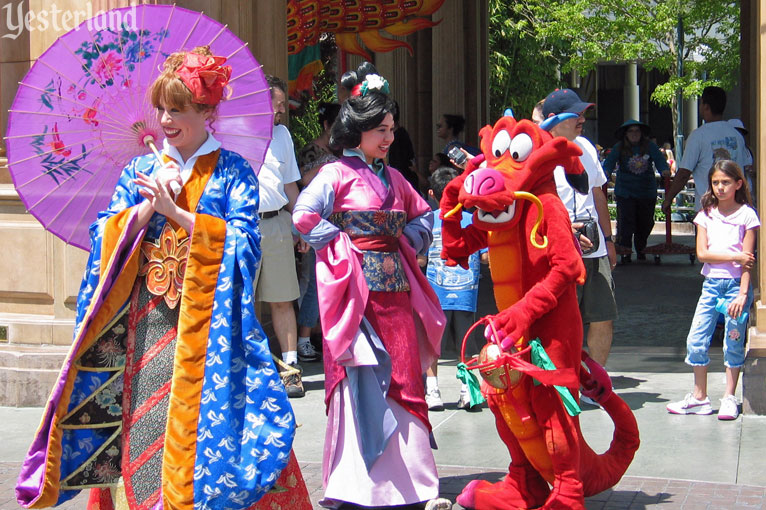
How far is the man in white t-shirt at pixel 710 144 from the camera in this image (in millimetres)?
9312

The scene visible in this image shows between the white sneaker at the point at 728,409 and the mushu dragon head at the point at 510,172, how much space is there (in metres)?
2.27

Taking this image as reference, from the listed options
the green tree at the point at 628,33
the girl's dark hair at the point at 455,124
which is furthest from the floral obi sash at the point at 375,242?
the green tree at the point at 628,33

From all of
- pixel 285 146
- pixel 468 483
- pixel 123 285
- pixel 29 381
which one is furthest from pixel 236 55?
pixel 29 381

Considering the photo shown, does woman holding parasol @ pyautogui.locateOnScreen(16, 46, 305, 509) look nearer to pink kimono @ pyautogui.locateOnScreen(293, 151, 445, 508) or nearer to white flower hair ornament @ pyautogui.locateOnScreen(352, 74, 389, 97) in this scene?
pink kimono @ pyautogui.locateOnScreen(293, 151, 445, 508)

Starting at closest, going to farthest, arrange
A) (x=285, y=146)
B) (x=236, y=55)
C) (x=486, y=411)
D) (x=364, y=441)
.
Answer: (x=236, y=55) < (x=364, y=441) < (x=486, y=411) < (x=285, y=146)

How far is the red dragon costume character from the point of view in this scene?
462cm

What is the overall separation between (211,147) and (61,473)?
1.31 meters

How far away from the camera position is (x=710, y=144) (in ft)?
30.6

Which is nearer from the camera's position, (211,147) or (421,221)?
(211,147)

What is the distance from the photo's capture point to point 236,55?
4.51 meters

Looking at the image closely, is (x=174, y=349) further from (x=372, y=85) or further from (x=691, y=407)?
(x=691, y=407)

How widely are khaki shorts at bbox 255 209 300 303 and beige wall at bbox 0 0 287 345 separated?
114cm

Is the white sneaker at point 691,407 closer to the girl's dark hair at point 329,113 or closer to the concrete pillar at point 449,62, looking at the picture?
the girl's dark hair at point 329,113

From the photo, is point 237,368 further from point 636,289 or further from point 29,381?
point 636,289
